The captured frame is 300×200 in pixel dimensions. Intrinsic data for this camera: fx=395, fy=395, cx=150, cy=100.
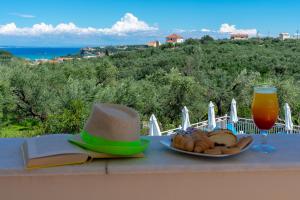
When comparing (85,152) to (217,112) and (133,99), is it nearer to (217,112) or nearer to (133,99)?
(133,99)

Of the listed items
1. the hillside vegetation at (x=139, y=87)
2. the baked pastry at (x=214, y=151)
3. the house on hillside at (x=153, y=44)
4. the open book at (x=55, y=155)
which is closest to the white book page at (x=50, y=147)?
the open book at (x=55, y=155)

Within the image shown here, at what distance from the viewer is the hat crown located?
78 cm

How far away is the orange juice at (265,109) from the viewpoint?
0.85 m

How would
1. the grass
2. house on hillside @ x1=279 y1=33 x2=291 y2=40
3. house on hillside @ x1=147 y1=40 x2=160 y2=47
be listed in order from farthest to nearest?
house on hillside @ x1=279 y1=33 x2=291 y2=40, house on hillside @ x1=147 y1=40 x2=160 y2=47, the grass

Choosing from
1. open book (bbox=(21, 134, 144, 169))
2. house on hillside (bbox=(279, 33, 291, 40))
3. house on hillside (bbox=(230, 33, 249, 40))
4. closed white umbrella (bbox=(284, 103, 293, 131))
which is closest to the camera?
open book (bbox=(21, 134, 144, 169))

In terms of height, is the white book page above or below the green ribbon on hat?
below

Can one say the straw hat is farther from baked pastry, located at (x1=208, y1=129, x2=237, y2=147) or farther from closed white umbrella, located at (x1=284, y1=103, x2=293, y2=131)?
closed white umbrella, located at (x1=284, y1=103, x2=293, y2=131)

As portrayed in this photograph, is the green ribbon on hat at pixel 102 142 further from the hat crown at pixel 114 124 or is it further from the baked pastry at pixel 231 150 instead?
the baked pastry at pixel 231 150

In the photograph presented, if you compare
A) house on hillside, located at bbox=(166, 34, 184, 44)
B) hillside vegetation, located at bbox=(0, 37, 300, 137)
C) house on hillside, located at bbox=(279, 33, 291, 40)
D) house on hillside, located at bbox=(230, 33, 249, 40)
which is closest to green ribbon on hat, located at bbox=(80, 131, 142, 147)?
hillside vegetation, located at bbox=(0, 37, 300, 137)

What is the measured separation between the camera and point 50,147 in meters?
0.81

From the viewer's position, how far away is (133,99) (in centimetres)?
918

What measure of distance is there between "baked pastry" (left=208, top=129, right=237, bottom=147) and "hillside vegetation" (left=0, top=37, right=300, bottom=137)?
6.54 m

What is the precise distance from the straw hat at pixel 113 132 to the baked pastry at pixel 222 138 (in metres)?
0.16

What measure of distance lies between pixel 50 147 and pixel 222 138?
0.37m
